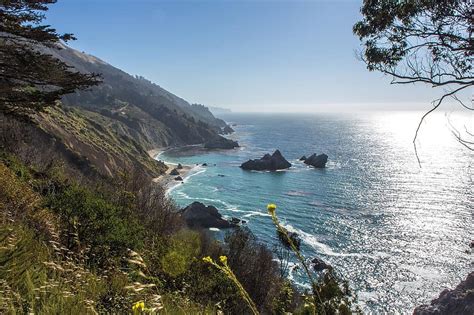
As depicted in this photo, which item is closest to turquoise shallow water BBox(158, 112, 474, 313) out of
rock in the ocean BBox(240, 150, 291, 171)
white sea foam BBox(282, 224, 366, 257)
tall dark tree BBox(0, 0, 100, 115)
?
white sea foam BBox(282, 224, 366, 257)

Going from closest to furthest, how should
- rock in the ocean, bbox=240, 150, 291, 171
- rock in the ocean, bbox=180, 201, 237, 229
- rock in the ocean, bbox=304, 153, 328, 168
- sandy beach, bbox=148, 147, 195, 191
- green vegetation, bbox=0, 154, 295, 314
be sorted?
green vegetation, bbox=0, 154, 295, 314 → rock in the ocean, bbox=180, 201, 237, 229 → sandy beach, bbox=148, 147, 195, 191 → rock in the ocean, bbox=240, 150, 291, 171 → rock in the ocean, bbox=304, 153, 328, 168

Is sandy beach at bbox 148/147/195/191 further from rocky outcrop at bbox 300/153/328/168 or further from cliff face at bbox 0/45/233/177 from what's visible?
rocky outcrop at bbox 300/153/328/168

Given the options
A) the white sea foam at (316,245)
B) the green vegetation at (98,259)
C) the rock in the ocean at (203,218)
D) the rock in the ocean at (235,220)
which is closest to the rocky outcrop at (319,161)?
the rock in the ocean at (235,220)

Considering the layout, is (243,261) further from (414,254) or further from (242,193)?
(242,193)

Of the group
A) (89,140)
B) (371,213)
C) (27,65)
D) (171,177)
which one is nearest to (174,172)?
(171,177)

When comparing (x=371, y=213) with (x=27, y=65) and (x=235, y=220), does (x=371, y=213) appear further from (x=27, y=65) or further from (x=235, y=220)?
(x=27, y=65)
